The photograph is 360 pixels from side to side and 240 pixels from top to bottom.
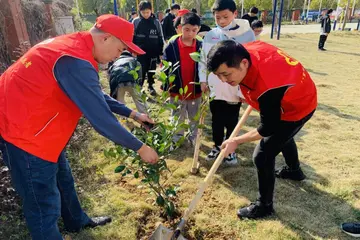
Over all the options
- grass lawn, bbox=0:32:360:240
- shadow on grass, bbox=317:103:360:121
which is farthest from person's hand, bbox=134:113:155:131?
shadow on grass, bbox=317:103:360:121

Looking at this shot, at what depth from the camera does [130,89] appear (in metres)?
4.38

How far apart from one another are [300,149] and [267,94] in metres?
2.47

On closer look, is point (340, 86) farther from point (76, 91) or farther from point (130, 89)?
point (76, 91)

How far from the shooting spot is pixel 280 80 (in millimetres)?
2020

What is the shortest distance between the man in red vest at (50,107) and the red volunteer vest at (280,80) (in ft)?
2.84

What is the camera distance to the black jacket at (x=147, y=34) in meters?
5.84

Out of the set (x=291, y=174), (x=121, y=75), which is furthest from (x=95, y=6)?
(x=291, y=174)

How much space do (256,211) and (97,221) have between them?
1465 mm

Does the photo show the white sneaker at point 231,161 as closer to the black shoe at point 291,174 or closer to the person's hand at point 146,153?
the black shoe at point 291,174

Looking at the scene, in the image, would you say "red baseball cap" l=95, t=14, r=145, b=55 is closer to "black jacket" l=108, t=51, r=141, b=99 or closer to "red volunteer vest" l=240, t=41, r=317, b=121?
"red volunteer vest" l=240, t=41, r=317, b=121

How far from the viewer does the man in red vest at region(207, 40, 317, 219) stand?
76.7 inches

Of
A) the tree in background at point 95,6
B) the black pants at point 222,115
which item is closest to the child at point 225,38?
the black pants at point 222,115

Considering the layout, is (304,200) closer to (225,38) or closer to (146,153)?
(225,38)

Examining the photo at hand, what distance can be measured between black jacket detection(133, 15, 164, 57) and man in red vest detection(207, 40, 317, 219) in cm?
389
